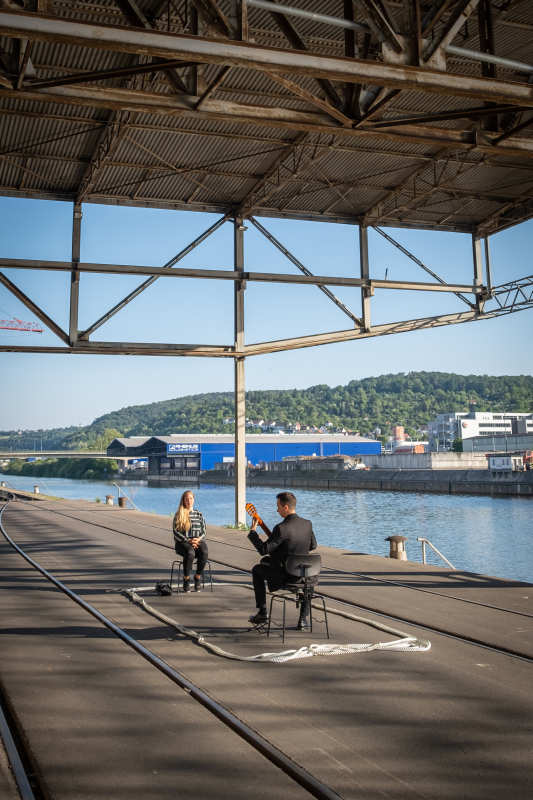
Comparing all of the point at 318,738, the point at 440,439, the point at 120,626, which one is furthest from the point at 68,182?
the point at 440,439

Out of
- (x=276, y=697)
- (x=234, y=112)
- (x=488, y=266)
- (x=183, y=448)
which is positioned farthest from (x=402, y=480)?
(x=276, y=697)

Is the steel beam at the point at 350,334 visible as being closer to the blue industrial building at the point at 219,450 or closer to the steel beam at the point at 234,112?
the steel beam at the point at 234,112

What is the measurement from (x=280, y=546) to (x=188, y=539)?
316 centimetres

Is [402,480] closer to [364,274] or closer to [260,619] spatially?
[364,274]

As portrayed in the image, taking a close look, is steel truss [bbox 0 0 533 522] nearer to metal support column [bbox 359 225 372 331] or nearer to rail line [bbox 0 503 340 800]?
metal support column [bbox 359 225 372 331]

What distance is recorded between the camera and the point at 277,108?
868 cm

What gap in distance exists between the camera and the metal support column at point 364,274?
20.1m

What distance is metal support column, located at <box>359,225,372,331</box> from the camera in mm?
20062

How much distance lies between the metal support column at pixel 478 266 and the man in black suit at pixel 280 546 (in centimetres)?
1488

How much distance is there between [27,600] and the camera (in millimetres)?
10195

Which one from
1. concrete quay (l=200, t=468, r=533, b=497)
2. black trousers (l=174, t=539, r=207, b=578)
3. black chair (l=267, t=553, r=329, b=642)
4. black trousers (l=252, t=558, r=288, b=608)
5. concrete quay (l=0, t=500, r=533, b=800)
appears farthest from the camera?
concrete quay (l=200, t=468, r=533, b=497)

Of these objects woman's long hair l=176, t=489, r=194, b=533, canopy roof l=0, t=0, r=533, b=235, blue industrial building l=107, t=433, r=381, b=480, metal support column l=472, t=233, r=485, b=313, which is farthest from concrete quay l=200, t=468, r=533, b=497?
woman's long hair l=176, t=489, r=194, b=533

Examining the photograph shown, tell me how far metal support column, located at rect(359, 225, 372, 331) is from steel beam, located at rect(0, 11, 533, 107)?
39.7 feet

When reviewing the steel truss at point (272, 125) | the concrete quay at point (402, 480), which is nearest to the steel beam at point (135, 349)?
the steel truss at point (272, 125)
